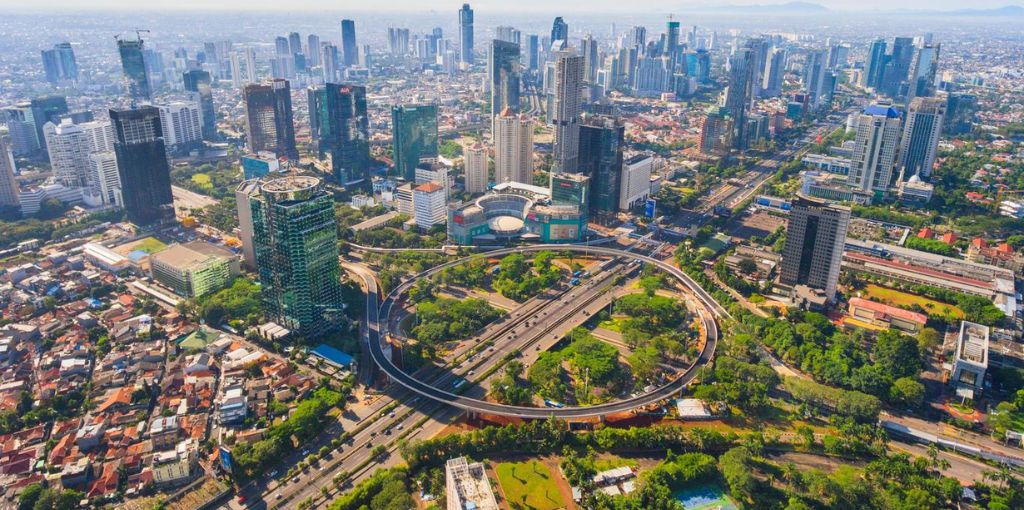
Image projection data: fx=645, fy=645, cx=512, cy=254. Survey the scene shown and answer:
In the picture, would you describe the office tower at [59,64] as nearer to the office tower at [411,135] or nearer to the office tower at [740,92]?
the office tower at [411,135]

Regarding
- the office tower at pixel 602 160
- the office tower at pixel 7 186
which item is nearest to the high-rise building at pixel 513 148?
the office tower at pixel 602 160

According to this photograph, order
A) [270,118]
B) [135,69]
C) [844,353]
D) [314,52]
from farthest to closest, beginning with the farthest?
[314,52] < [135,69] < [270,118] < [844,353]

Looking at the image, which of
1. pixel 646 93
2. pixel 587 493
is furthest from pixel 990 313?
pixel 646 93

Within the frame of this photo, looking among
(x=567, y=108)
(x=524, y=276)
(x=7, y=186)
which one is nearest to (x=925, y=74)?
(x=567, y=108)

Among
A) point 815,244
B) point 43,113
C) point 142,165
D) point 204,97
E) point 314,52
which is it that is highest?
point 314,52

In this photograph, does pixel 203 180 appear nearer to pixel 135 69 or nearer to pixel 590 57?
pixel 135 69

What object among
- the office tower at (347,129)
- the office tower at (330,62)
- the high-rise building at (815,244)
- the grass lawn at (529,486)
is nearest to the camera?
the grass lawn at (529,486)
